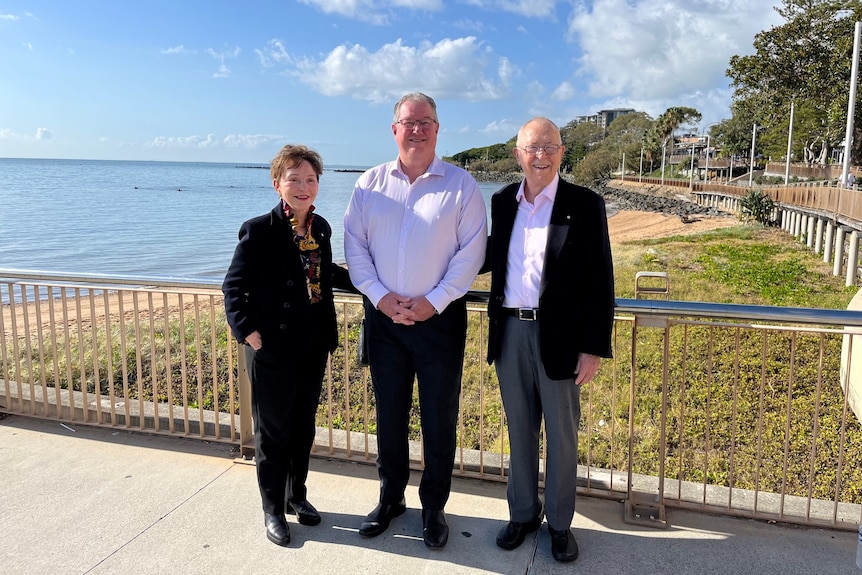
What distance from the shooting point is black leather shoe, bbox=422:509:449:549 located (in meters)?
2.91

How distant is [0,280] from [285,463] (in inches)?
103

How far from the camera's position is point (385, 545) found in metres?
2.95

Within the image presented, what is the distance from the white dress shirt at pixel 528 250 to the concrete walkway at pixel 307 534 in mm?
1137

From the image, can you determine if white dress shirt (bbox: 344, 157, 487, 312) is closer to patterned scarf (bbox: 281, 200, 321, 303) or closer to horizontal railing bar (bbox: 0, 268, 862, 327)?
patterned scarf (bbox: 281, 200, 321, 303)

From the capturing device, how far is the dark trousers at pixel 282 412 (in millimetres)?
2960

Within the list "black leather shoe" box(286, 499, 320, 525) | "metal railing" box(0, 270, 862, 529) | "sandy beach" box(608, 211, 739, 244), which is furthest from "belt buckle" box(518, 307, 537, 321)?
"sandy beach" box(608, 211, 739, 244)

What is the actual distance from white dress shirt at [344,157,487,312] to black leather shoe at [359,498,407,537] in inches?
39.0

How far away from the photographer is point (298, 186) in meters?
2.90

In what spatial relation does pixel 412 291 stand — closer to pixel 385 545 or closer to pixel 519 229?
pixel 519 229

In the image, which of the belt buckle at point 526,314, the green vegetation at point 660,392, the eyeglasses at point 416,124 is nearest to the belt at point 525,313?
the belt buckle at point 526,314

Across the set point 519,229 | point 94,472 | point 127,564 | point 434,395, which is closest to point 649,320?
point 519,229

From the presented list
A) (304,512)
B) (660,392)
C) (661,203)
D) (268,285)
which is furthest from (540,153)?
(661,203)

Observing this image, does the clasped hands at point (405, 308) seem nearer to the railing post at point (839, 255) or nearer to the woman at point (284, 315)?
the woman at point (284, 315)

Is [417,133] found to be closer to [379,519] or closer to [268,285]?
[268,285]
